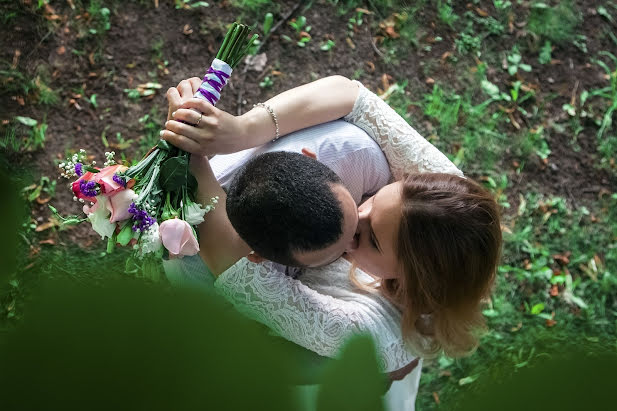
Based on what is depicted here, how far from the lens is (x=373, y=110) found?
7.19 feet

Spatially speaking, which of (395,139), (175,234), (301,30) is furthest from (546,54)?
(175,234)

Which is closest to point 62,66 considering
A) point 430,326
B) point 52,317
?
point 430,326

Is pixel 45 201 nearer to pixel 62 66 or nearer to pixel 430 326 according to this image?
pixel 62 66

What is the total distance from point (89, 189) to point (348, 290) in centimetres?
87

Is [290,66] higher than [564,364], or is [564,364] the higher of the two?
[564,364]

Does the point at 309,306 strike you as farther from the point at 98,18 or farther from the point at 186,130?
the point at 98,18

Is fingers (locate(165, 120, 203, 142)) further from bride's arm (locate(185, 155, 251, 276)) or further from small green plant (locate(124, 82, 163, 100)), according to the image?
small green plant (locate(124, 82, 163, 100))

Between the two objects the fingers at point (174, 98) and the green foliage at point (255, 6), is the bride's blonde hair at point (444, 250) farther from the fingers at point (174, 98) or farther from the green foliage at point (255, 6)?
the green foliage at point (255, 6)

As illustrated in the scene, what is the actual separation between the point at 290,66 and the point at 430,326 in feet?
6.19

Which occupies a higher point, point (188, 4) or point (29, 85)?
point (188, 4)

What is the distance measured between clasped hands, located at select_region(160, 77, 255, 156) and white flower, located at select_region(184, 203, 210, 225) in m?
0.19

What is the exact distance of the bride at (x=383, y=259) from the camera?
1798 millimetres

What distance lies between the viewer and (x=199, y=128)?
188cm

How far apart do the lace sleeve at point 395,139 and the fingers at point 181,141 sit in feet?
2.01
